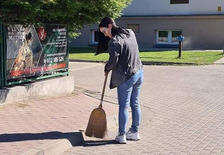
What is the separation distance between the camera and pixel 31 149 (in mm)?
5723

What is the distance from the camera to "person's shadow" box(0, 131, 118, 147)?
627 cm

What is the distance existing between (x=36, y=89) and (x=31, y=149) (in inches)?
133

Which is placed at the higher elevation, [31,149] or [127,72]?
[127,72]

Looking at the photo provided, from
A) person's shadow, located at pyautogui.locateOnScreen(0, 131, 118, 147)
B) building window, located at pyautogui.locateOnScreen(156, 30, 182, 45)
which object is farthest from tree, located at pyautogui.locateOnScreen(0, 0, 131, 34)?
→ building window, located at pyautogui.locateOnScreen(156, 30, 182, 45)

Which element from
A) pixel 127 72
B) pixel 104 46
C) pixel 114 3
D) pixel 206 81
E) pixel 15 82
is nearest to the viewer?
pixel 127 72

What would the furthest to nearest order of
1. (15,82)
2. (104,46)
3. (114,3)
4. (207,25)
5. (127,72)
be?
(207,25) < (114,3) < (15,82) < (104,46) < (127,72)

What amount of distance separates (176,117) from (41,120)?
2.69 metres

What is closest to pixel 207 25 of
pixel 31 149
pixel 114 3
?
pixel 114 3

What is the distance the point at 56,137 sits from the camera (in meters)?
A: 6.36

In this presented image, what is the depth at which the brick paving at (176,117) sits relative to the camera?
621 centimetres

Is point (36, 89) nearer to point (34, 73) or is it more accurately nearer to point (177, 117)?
point (34, 73)

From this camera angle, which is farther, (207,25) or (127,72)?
(207,25)

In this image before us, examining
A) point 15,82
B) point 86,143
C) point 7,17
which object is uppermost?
point 7,17

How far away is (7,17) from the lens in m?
8.03
